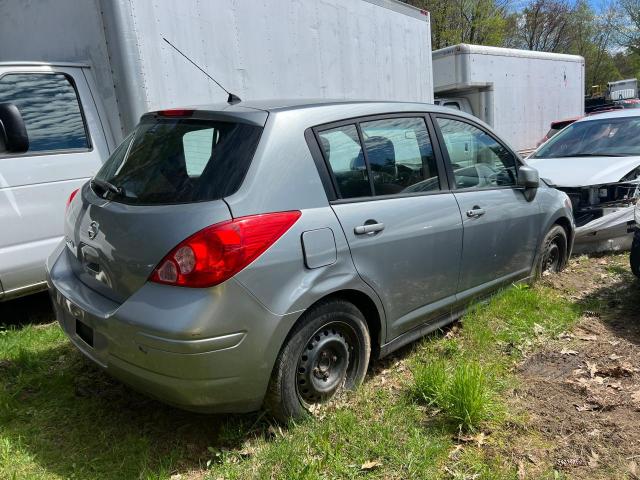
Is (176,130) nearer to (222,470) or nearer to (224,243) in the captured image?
(224,243)

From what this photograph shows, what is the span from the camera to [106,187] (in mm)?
3068

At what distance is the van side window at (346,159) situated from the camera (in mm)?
3000

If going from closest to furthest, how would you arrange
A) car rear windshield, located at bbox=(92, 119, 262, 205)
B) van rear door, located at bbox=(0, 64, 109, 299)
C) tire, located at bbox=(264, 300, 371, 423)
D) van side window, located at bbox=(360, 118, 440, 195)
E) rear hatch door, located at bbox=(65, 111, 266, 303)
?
1. rear hatch door, located at bbox=(65, 111, 266, 303)
2. car rear windshield, located at bbox=(92, 119, 262, 205)
3. tire, located at bbox=(264, 300, 371, 423)
4. van side window, located at bbox=(360, 118, 440, 195)
5. van rear door, located at bbox=(0, 64, 109, 299)

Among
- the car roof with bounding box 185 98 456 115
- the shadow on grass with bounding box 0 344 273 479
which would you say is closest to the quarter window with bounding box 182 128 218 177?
the car roof with bounding box 185 98 456 115

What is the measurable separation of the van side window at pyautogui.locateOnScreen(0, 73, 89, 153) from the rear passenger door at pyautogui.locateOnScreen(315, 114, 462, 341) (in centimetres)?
251

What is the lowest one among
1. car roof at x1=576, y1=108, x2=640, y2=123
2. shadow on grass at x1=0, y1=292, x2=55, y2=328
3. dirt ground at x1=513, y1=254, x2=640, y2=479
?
dirt ground at x1=513, y1=254, x2=640, y2=479

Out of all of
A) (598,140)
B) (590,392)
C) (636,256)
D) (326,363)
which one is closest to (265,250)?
(326,363)

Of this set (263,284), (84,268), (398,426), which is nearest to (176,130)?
(84,268)

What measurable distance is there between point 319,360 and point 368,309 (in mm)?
433

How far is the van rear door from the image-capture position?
13.5 feet

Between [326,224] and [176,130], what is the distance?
1.00 meters

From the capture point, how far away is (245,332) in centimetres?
253

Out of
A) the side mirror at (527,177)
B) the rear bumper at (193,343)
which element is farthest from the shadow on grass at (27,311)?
the side mirror at (527,177)

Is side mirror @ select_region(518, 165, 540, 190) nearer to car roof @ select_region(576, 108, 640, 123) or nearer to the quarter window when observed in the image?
the quarter window
